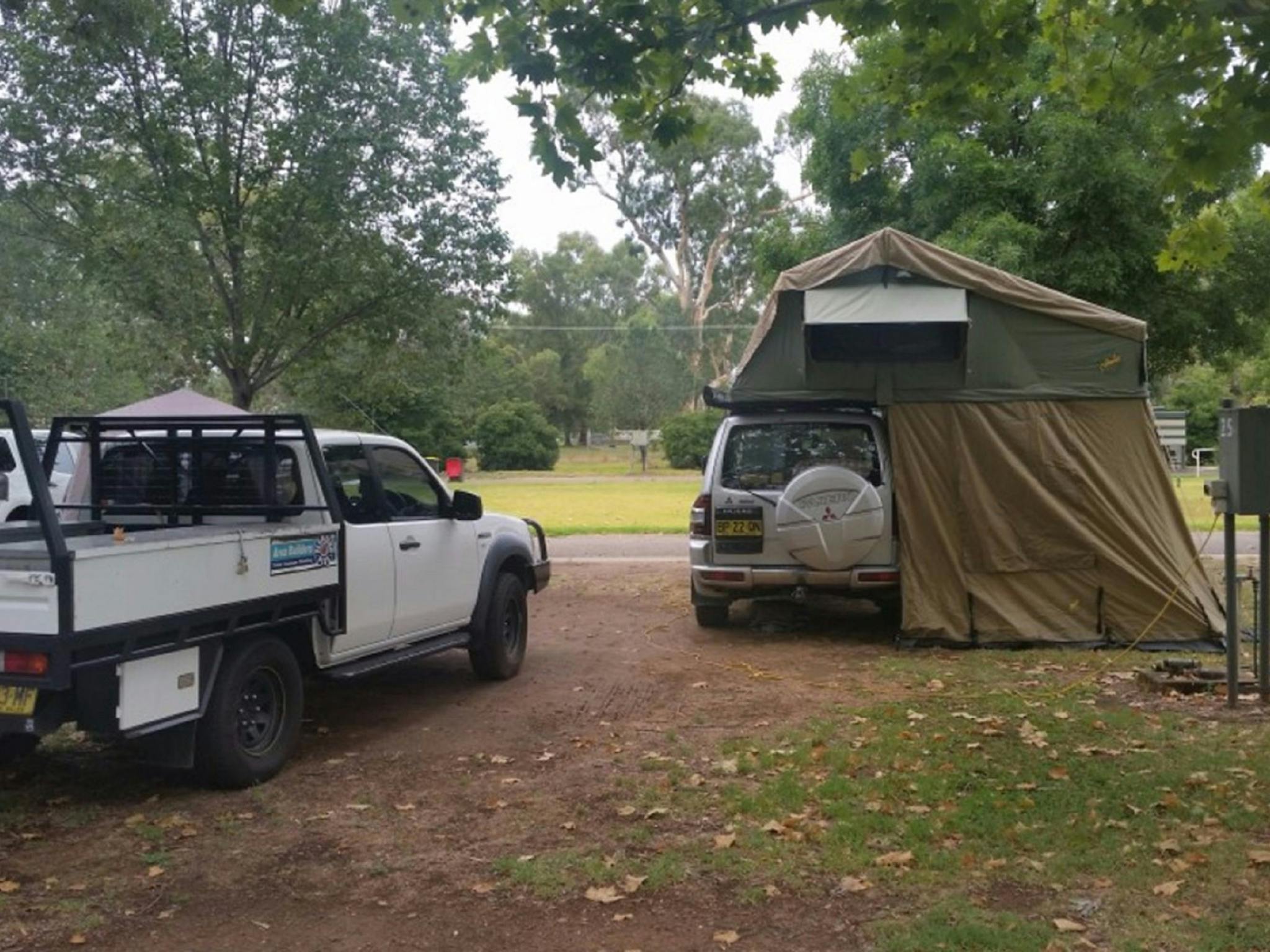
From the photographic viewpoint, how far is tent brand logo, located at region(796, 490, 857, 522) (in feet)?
31.2

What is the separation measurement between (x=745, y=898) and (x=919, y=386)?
624 cm

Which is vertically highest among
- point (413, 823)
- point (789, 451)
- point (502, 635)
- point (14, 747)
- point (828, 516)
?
point (789, 451)

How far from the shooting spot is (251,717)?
6215mm

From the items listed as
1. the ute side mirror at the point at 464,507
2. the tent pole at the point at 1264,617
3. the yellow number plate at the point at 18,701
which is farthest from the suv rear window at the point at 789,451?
the yellow number plate at the point at 18,701

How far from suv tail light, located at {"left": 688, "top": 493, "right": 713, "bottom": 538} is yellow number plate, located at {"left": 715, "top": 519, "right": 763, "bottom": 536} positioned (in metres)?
0.10

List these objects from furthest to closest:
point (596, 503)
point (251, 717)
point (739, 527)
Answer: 1. point (596, 503)
2. point (739, 527)
3. point (251, 717)

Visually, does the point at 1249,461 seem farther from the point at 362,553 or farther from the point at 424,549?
the point at 362,553

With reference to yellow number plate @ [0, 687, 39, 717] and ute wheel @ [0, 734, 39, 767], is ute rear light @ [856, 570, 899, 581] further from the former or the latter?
yellow number plate @ [0, 687, 39, 717]

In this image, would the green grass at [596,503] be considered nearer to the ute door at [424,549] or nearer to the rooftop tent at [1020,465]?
the rooftop tent at [1020,465]

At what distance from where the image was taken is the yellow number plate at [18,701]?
5055 mm

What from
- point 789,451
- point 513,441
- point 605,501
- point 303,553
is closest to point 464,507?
point 303,553

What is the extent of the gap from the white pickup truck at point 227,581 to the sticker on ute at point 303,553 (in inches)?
0.4

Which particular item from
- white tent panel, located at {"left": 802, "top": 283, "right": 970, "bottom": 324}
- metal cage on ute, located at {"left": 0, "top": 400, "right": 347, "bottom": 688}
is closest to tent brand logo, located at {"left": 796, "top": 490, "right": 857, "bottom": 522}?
white tent panel, located at {"left": 802, "top": 283, "right": 970, "bottom": 324}

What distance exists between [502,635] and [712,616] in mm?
2623
